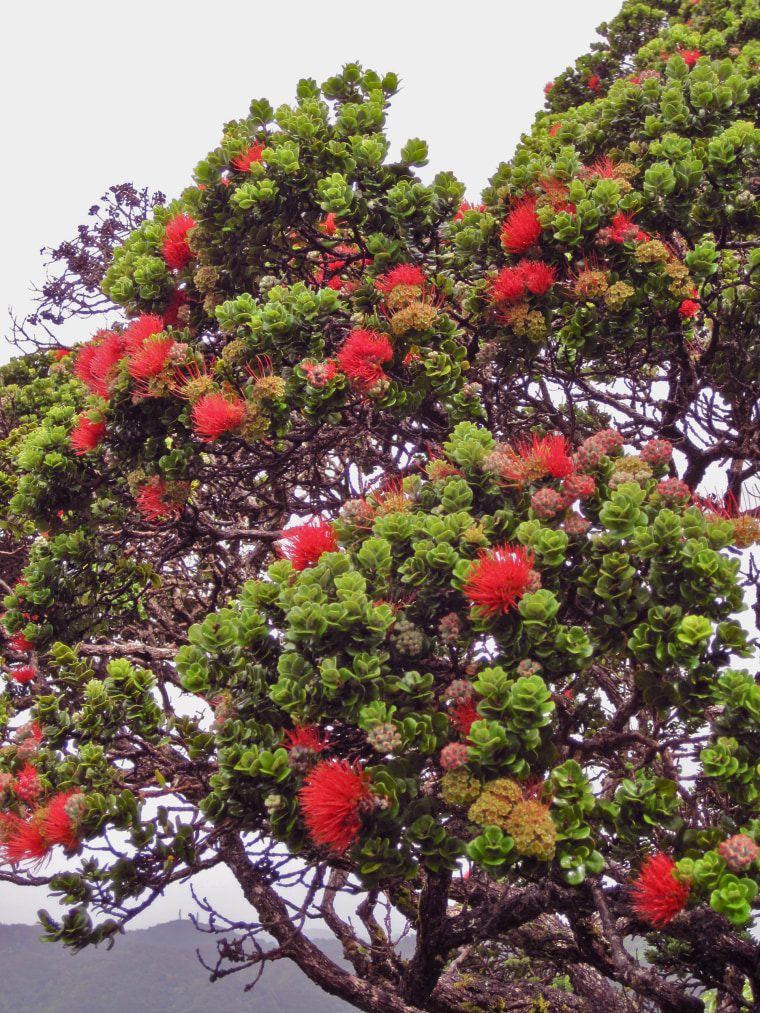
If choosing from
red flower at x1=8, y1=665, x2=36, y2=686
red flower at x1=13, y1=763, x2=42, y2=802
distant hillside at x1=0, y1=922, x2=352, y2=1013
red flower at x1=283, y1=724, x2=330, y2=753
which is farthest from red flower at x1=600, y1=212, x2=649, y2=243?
distant hillside at x1=0, y1=922, x2=352, y2=1013

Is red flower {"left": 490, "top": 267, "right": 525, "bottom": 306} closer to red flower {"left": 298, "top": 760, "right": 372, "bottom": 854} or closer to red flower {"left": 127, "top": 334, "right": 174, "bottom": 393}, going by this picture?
red flower {"left": 127, "top": 334, "right": 174, "bottom": 393}

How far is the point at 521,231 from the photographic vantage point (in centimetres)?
427

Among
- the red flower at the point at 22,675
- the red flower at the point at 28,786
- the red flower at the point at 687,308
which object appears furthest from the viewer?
the red flower at the point at 22,675

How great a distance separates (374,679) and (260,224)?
9.63ft

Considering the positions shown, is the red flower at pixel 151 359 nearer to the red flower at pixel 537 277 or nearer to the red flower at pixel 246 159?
the red flower at pixel 246 159

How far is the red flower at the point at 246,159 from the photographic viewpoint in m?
4.51

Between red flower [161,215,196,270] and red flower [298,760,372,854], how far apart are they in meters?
3.38

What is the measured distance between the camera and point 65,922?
3.13 meters

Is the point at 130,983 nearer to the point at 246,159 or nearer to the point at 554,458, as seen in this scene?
the point at 246,159

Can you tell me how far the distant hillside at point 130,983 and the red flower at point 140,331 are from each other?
156ft

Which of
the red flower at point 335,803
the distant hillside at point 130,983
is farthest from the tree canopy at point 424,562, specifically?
the distant hillside at point 130,983

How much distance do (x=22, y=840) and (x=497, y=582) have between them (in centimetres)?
215

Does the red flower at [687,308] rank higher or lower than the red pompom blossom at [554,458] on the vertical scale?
higher

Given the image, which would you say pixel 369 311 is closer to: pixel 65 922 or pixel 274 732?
pixel 274 732
